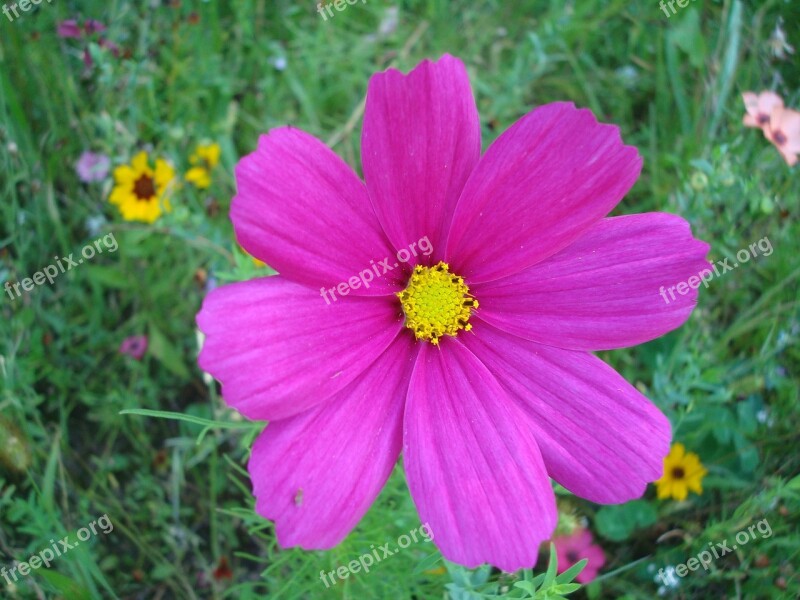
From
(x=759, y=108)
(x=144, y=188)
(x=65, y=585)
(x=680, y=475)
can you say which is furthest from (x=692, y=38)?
(x=65, y=585)

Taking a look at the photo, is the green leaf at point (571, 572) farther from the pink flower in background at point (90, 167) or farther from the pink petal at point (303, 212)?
the pink flower in background at point (90, 167)

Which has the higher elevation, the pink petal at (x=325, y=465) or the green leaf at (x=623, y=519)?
the pink petal at (x=325, y=465)

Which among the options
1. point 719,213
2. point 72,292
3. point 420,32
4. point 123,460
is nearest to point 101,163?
point 72,292

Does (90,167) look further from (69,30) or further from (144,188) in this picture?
(69,30)

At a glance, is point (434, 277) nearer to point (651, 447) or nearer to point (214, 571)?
point (651, 447)

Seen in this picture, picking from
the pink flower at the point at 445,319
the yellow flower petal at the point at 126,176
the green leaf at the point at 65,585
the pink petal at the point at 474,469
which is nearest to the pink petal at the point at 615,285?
the pink flower at the point at 445,319

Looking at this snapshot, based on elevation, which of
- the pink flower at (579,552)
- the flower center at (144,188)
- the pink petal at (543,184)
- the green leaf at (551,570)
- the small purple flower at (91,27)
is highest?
the small purple flower at (91,27)
